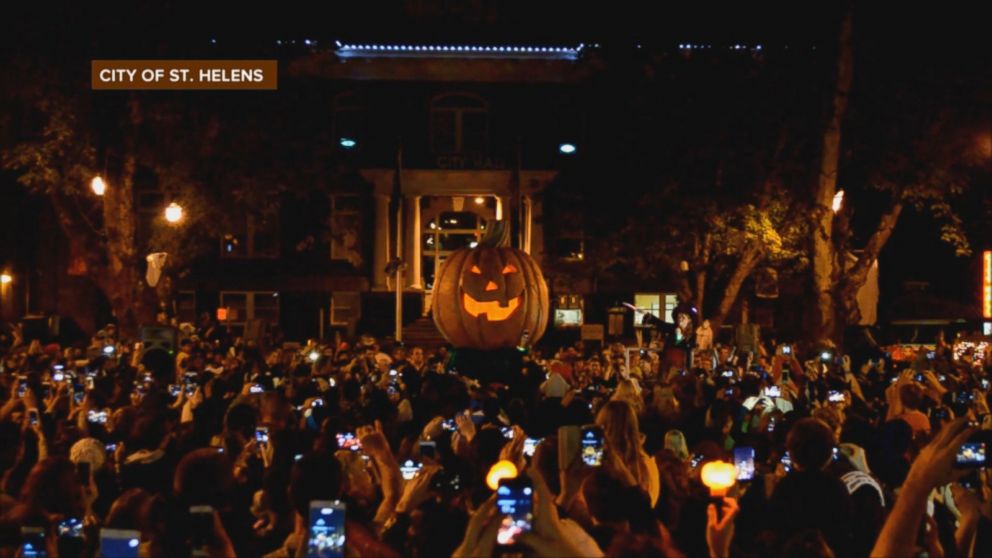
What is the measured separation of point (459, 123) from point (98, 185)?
1288 centimetres

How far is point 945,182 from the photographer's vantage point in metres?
25.6

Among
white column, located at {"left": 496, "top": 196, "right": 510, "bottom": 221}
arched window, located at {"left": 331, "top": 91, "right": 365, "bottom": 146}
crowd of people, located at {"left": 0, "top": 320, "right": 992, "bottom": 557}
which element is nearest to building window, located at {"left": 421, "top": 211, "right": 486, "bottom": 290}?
white column, located at {"left": 496, "top": 196, "right": 510, "bottom": 221}

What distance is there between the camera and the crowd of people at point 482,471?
457 cm

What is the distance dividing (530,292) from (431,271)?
1886 centimetres

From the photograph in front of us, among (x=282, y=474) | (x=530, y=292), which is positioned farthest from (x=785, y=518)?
(x=530, y=292)

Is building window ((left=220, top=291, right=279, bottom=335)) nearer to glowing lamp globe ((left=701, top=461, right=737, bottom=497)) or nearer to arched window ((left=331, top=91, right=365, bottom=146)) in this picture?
arched window ((left=331, top=91, right=365, bottom=146))

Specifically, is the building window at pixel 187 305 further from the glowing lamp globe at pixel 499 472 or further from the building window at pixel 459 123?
the glowing lamp globe at pixel 499 472

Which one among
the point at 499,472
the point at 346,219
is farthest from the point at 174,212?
the point at 499,472

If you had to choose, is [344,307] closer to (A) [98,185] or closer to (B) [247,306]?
(B) [247,306]

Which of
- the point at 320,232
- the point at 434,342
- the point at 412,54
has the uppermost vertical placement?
the point at 412,54

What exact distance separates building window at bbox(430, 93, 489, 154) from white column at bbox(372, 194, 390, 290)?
2.42 meters

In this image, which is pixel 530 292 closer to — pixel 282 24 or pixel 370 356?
pixel 370 356

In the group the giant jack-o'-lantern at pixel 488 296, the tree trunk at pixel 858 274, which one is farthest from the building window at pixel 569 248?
the giant jack-o'-lantern at pixel 488 296

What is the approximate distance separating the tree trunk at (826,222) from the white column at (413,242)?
1259cm
